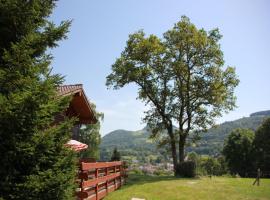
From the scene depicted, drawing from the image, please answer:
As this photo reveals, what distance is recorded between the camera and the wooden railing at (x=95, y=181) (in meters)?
11.3

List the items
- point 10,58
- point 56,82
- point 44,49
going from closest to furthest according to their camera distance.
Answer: point 10,58 < point 56,82 < point 44,49

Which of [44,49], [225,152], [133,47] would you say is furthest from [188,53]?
[225,152]

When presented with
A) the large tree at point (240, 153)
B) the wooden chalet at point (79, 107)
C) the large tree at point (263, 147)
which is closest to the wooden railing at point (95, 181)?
the wooden chalet at point (79, 107)

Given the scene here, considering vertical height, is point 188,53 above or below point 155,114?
above

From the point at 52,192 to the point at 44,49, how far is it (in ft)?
13.7

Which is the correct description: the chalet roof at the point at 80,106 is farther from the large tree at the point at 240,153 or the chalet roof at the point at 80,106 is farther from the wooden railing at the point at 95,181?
the large tree at the point at 240,153

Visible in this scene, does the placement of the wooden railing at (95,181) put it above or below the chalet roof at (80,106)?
below

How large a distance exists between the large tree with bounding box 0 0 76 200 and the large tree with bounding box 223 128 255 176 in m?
63.0

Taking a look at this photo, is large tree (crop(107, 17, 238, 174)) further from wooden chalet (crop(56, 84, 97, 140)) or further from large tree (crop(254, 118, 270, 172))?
large tree (crop(254, 118, 270, 172))

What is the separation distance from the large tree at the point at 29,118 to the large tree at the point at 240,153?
63003mm

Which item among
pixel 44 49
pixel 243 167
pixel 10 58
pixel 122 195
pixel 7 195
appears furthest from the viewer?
pixel 243 167

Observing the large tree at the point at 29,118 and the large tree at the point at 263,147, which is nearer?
the large tree at the point at 29,118

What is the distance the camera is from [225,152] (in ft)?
225

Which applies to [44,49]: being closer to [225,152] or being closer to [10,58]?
[10,58]
